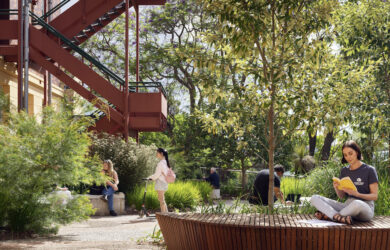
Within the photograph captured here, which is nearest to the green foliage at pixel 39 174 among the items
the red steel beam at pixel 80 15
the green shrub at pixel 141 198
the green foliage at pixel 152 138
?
the green shrub at pixel 141 198

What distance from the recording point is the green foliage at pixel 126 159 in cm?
1697

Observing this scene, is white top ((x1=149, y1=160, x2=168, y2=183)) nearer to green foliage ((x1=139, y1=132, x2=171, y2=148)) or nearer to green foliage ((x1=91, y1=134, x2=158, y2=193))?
green foliage ((x1=91, y1=134, x2=158, y2=193))

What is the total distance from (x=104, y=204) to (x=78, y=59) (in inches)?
195

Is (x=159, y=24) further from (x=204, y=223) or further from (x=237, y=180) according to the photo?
(x=204, y=223)

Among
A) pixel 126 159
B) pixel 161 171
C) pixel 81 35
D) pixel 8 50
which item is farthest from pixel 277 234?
pixel 81 35

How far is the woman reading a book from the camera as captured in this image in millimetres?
6082

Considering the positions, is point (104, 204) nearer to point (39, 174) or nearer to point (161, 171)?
point (161, 171)

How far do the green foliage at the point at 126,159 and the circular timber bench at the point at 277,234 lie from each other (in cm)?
1069

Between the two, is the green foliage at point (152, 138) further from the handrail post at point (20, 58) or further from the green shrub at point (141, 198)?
the green shrub at point (141, 198)

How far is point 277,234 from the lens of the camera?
18.8 feet

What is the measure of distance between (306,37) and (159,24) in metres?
23.9

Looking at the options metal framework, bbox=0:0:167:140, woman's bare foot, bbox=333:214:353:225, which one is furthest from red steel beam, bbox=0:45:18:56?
woman's bare foot, bbox=333:214:353:225

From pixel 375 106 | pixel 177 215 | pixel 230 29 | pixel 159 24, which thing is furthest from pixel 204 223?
pixel 159 24

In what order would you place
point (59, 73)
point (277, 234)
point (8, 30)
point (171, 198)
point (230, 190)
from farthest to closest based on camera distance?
point (230, 190) < point (59, 73) < point (8, 30) < point (171, 198) < point (277, 234)
